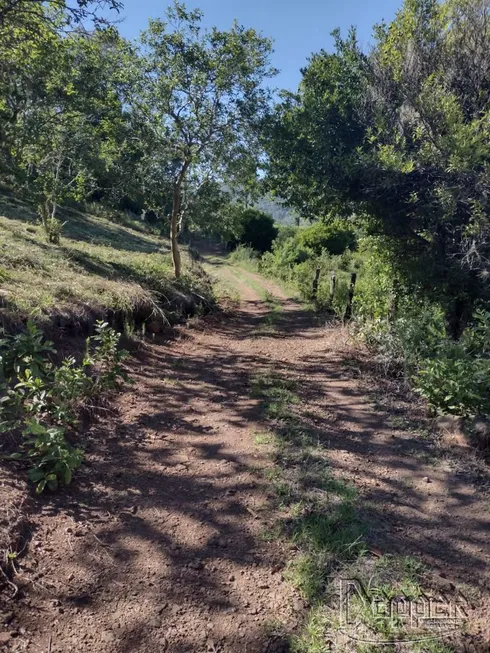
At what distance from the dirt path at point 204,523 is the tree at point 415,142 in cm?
254

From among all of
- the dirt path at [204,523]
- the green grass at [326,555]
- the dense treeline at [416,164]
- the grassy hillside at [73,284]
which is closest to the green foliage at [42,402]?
the dirt path at [204,523]

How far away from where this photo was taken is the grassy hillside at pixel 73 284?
574 cm

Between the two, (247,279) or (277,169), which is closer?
(277,169)

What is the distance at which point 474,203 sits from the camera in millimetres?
5500

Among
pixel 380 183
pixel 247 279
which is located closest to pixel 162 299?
pixel 380 183

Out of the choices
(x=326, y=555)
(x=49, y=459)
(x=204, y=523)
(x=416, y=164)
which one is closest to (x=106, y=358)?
(x=49, y=459)

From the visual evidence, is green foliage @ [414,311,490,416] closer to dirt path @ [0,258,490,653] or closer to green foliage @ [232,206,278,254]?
dirt path @ [0,258,490,653]

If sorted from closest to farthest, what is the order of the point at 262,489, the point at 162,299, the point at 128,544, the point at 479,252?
1. the point at 128,544
2. the point at 262,489
3. the point at 479,252
4. the point at 162,299

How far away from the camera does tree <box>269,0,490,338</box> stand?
574 cm

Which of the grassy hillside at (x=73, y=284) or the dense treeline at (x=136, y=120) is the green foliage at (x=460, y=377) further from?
the dense treeline at (x=136, y=120)

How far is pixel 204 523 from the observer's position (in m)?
3.12

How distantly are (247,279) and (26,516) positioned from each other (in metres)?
19.6

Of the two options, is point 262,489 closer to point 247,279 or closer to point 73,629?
point 73,629

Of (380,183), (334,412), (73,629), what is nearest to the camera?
A: (73,629)
